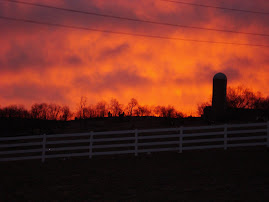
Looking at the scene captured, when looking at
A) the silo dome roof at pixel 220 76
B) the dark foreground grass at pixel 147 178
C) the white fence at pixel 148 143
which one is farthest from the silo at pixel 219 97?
the dark foreground grass at pixel 147 178

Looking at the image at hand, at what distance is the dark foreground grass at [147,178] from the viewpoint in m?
12.4

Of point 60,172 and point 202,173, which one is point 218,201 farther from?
point 60,172

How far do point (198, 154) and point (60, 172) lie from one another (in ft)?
25.0

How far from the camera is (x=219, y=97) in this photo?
4425 cm

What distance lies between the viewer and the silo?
44.3 meters

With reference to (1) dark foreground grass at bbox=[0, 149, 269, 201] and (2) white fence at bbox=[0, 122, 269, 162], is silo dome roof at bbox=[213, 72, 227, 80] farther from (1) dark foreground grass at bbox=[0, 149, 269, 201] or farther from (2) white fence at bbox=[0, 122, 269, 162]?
(1) dark foreground grass at bbox=[0, 149, 269, 201]

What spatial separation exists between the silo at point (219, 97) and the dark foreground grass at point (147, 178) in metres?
23.2

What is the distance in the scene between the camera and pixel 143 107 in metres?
101

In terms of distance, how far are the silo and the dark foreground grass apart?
2321 cm

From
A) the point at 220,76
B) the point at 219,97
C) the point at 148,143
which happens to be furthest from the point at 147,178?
the point at 220,76

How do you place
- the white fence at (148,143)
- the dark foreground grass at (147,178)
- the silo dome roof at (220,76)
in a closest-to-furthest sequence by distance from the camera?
the dark foreground grass at (147,178)
the white fence at (148,143)
the silo dome roof at (220,76)

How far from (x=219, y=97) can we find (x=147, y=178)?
30666mm

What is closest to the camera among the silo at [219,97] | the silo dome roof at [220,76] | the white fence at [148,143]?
the white fence at [148,143]

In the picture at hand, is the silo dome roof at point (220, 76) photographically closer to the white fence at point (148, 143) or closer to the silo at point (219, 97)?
the silo at point (219, 97)
